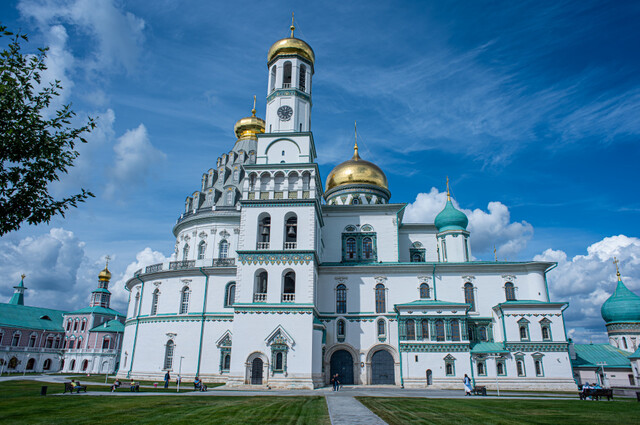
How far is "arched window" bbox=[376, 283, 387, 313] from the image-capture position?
3362cm

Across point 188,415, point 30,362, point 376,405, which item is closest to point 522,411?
Result: point 376,405

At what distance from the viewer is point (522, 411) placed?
15953 mm

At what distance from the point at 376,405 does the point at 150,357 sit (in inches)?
993

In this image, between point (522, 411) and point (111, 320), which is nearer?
point (522, 411)

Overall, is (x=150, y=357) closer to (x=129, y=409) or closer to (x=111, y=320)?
(x=129, y=409)

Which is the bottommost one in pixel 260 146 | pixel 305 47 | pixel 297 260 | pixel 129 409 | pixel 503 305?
pixel 129 409

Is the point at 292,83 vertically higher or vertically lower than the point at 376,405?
higher

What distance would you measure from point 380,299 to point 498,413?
737 inches

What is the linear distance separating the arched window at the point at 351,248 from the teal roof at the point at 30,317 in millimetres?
54229

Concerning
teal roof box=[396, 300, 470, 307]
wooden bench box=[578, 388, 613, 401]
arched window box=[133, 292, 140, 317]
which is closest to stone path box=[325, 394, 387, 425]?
wooden bench box=[578, 388, 613, 401]

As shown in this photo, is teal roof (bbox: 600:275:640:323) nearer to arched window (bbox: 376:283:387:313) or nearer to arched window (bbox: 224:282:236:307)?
arched window (bbox: 376:283:387:313)

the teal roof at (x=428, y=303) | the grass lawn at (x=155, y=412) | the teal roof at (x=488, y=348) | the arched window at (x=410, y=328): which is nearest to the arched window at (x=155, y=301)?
the grass lawn at (x=155, y=412)

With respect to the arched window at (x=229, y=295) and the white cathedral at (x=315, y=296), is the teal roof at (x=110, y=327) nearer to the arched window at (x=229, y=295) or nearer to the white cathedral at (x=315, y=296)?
the white cathedral at (x=315, y=296)

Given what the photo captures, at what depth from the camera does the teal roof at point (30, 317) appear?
61.9 metres
